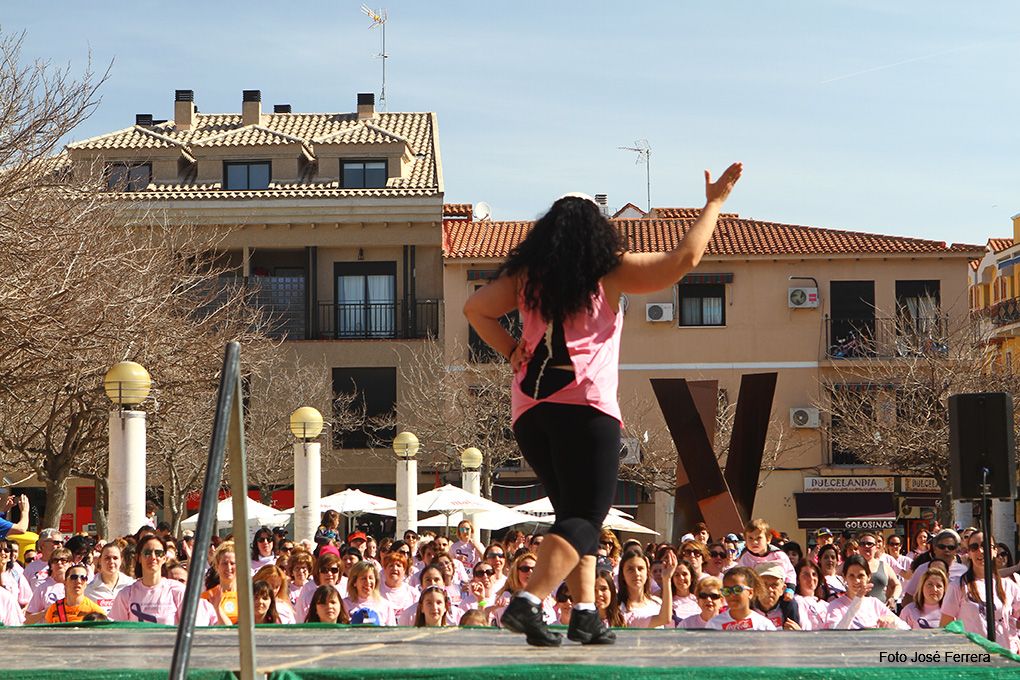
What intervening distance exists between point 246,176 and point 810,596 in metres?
38.0

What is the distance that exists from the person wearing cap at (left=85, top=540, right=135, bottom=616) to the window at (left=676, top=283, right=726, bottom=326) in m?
38.6

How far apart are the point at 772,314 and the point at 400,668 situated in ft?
148

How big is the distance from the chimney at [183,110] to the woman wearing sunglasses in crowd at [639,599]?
42384 millimetres

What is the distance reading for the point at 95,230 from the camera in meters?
25.3

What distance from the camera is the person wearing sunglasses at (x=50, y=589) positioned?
11.9 metres

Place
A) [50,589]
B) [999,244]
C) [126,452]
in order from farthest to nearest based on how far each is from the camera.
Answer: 1. [999,244]
2. [126,452]
3. [50,589]

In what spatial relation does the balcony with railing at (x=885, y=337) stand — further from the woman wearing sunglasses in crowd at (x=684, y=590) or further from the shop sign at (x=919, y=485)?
the woman wearing sunglasses in crowd at (x=684, y=590)

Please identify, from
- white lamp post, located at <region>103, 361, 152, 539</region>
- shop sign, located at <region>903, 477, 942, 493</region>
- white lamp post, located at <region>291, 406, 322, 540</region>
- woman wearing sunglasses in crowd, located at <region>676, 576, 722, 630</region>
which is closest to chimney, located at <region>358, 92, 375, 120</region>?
shop sign, located at <region>903, 477, 942, 493</region>

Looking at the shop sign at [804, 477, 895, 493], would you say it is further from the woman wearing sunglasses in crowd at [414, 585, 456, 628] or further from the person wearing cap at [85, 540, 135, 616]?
the woman wearing sunglasses in crowd at [414, 585, 456, 628]

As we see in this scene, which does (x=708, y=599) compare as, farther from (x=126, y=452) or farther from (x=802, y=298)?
(x=802, y=298)

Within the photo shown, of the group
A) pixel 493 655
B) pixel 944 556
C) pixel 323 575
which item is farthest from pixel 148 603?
pixel 944 556

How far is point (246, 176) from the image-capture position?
47.9 m

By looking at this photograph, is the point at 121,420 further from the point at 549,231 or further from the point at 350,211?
the point at 350,211

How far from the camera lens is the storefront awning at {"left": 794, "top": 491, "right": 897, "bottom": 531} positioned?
157ft
